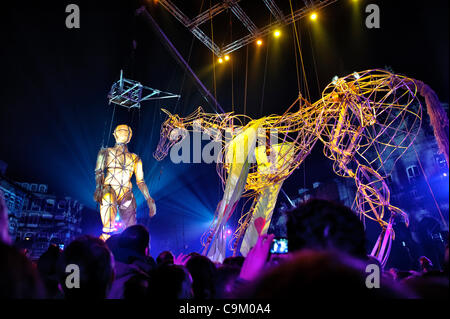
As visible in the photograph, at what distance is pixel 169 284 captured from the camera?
1489 mm

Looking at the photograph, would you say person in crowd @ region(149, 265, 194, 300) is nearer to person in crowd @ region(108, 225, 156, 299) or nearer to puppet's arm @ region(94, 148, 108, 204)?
person in crowd @ region(108, 225, 156, 299)

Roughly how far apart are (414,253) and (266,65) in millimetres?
15384

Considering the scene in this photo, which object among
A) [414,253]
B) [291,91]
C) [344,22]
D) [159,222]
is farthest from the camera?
[159,222]

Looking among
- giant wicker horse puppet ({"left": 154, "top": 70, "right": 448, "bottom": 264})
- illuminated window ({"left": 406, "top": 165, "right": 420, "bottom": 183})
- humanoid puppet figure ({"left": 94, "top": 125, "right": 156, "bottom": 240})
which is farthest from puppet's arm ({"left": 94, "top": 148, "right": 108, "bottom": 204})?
illuminated window ({"left": 406, "top": 165, "right": 420, "bottom": 183})

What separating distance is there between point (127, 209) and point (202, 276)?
402cm

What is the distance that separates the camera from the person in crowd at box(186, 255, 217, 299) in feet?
6.41

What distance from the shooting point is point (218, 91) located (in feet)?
28.7

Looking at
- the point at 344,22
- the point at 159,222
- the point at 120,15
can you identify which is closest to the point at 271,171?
the point at 344,22

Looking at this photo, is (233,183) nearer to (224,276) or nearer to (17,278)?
(224,276)

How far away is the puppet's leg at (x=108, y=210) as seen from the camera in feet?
Result: 17.1

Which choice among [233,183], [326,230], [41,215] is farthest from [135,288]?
[41,215]

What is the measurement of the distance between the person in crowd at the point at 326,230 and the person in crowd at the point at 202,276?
3.03 feet
